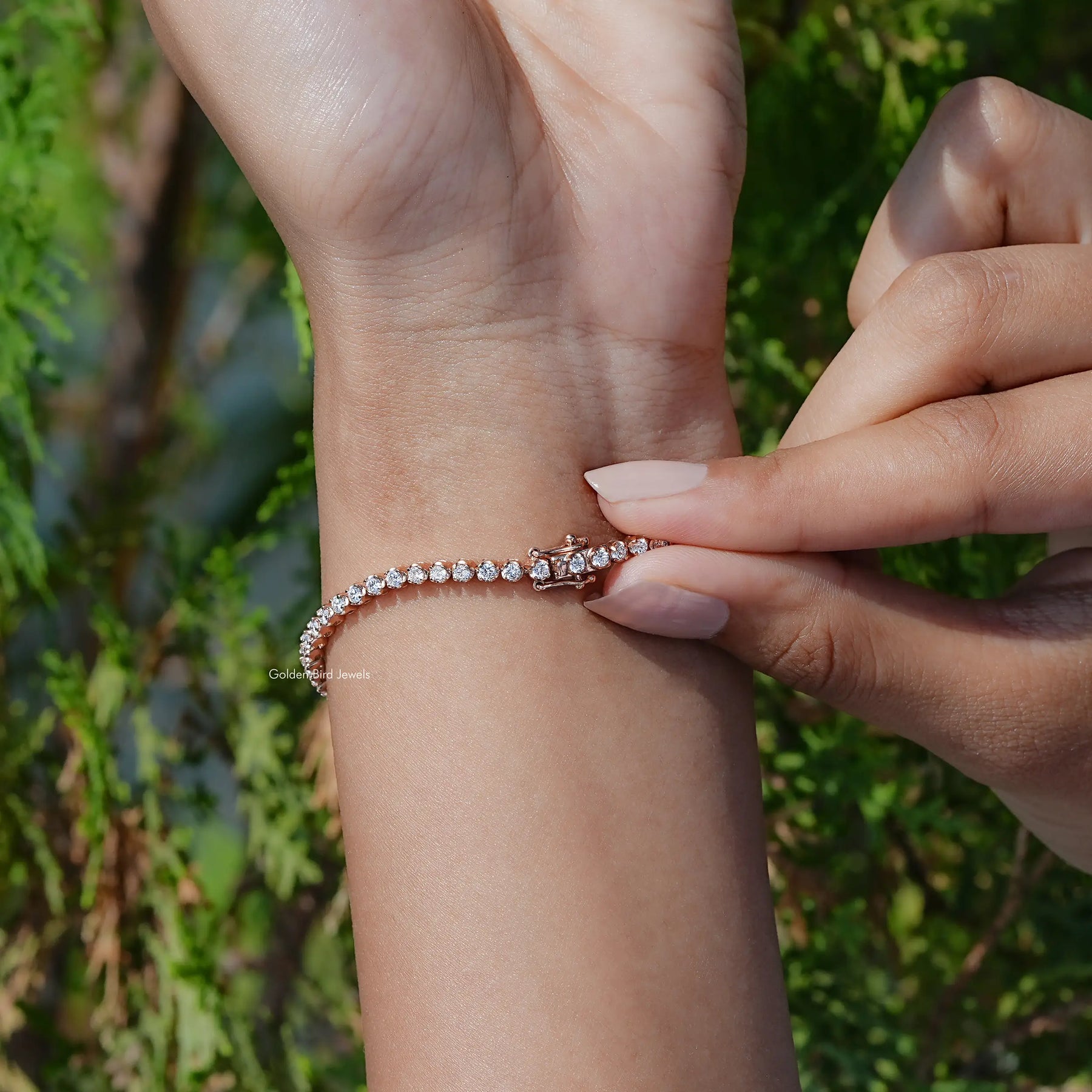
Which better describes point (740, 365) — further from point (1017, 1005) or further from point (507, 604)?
point (1017, 1005)

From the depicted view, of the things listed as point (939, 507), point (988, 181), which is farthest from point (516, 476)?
point (988, 181)

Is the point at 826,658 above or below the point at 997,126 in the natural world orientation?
below

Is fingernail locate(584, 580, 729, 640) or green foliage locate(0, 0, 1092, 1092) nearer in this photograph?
fingernail locate(584, 580, 729, 640)

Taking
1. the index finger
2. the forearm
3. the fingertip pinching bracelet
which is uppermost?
the index finger

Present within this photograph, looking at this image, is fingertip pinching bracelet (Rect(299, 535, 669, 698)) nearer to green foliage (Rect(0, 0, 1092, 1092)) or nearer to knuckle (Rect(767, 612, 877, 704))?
knuckle (Rect(767, 612, 877, 704))

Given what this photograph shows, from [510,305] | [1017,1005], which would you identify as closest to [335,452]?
[510,305]

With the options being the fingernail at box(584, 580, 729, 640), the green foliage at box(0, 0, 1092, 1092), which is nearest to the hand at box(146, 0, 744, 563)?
the fingernail at box(584, 580, 729, 640)

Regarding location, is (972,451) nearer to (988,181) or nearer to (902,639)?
(902,639)

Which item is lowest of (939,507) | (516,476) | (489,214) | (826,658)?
(826,658)
